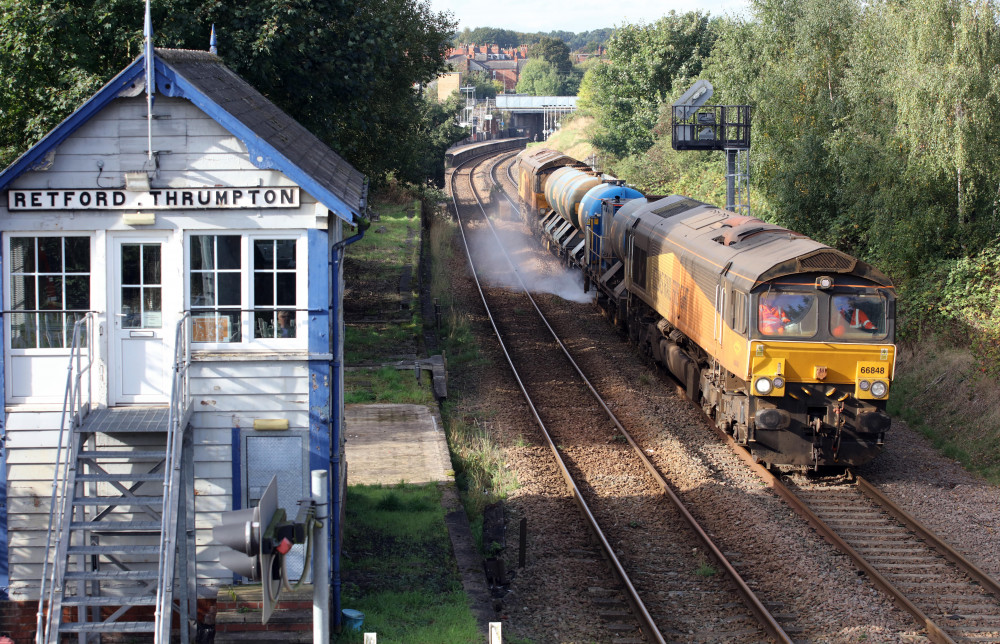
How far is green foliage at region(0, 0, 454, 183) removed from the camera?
45.4ft

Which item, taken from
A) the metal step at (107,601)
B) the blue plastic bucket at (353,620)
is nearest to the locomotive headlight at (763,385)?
the blue plastic bucket at (353,620)

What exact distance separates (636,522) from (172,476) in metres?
6.46

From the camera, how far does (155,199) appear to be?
845 centimetres

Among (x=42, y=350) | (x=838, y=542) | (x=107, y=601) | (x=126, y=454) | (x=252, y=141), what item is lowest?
(x=838, y=542)

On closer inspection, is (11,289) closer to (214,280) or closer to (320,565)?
(214,280)

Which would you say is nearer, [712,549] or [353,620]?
[353,620]

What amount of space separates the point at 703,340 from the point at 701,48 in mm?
34607

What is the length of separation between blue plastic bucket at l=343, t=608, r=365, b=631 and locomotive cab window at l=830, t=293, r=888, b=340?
7.78 meters

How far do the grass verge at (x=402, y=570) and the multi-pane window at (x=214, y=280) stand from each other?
3162mm

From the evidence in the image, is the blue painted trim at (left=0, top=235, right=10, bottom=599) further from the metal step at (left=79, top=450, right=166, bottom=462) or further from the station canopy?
the station canopy

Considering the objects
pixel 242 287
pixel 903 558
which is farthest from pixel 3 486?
pixel 903 558

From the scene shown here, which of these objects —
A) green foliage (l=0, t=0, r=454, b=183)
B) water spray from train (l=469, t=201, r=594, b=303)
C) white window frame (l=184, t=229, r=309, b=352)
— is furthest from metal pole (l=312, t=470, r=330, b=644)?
water spray from train (l=469, t=201, r=594, b=303)

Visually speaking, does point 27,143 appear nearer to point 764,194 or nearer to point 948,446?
point 948,446

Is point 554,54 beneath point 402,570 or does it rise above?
above
